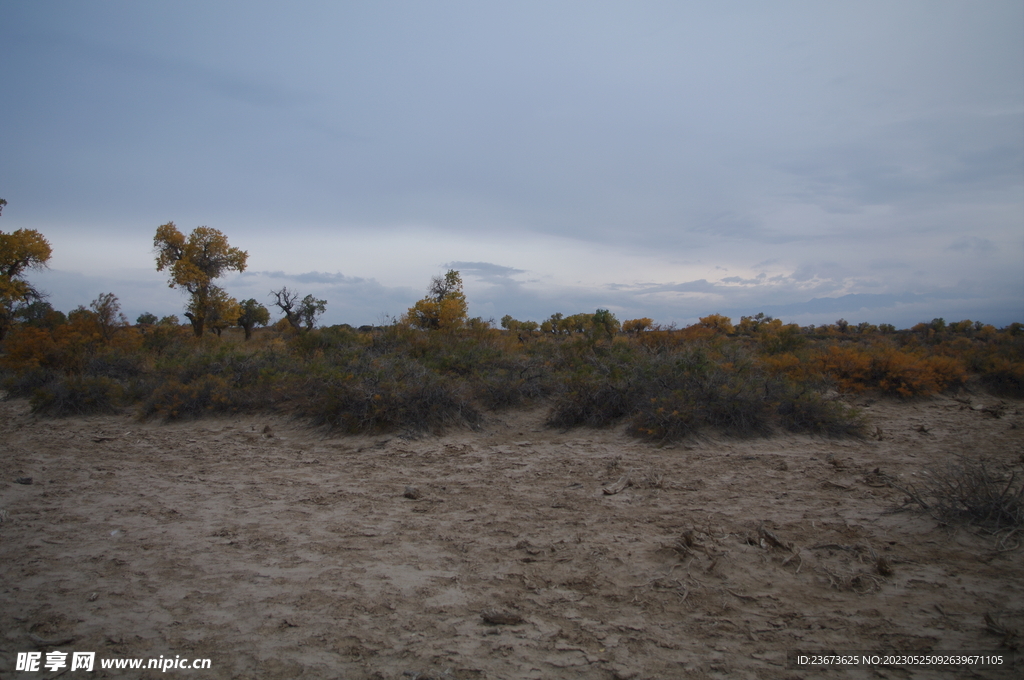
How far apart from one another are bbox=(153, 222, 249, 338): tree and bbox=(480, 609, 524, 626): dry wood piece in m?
25.1

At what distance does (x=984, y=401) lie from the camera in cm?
1115

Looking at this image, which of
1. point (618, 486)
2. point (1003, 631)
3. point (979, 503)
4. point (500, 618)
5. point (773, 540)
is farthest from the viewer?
point (618, 486)

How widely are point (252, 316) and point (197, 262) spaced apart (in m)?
6.38

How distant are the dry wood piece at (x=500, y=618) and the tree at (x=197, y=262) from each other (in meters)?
25.1

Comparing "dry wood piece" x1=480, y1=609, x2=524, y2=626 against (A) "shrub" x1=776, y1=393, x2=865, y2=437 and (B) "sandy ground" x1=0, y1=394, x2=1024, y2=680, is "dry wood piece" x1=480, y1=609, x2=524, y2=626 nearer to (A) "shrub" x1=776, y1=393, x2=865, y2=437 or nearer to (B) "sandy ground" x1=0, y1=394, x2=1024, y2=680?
(B) "sandy ground" x1=0, y1=394, x2=1024, y2=680

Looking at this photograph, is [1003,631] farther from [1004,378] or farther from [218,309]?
[218,309]

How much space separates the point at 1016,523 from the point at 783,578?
219 cm

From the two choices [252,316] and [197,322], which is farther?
[252,316]

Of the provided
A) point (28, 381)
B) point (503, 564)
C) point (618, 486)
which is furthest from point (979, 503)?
point (28, 381)

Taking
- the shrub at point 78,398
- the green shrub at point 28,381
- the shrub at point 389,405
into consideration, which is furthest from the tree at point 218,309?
the shrub at point 389,405

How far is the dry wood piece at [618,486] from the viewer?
5.92 meters

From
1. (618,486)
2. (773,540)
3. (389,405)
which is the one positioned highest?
(389,405)

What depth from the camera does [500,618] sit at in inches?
133

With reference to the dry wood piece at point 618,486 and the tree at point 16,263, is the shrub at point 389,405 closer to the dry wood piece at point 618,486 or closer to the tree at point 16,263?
the dry wood piece at point 618,486
